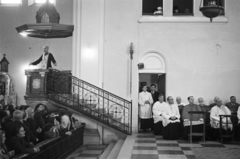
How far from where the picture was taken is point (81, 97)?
13.1 m

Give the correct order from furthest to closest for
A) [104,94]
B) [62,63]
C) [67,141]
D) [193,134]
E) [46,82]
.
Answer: [62,63], [104,94], [46,82], [193,134], [67,141]

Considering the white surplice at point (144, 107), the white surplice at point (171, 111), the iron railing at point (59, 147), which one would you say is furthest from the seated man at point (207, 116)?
the iron railing at point (59, 147)

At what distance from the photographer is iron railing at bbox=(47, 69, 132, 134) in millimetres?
12078

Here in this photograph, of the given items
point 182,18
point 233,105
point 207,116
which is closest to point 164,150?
point 207,116

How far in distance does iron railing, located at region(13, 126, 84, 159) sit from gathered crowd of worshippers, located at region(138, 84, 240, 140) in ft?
8.01

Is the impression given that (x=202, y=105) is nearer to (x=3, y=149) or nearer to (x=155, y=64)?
(x=155, y=64)

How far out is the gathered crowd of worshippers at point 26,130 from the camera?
19.7 ft

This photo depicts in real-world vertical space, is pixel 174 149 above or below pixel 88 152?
above

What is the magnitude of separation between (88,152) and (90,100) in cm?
217

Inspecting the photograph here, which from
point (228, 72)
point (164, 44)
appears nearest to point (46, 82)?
point (164, 44)

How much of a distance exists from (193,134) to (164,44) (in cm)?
412

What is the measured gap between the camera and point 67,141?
9648mm

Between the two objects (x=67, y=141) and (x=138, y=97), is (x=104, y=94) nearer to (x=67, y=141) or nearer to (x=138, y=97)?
(x=138, y=97)

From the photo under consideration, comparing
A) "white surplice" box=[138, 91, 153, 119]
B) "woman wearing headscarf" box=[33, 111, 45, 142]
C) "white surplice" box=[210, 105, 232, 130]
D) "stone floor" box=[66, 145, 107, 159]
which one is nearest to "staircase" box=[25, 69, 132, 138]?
"white surplice" box=[138, 91, 153, 119]
